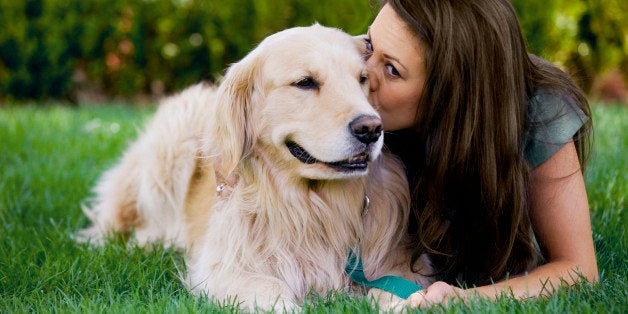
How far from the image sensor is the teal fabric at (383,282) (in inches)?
111

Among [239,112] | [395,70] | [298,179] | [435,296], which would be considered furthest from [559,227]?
[239,112]

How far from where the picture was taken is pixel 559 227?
289 centimetres

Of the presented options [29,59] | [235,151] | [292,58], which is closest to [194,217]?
[235,151]

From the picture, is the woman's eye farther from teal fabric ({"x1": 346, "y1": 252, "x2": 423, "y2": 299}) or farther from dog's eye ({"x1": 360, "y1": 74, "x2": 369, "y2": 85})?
teal fabric ({"x1": 346, "y1": 252, "x2": 423, "y2": 299})

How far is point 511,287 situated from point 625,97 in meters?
7.46

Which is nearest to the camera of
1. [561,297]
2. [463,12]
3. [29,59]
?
[561,297]

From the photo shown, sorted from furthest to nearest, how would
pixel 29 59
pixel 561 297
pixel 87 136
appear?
1. pixel 29 59
2. pixel 87 136
3. pixel 561 297

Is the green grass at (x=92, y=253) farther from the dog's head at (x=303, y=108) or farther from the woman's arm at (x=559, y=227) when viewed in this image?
the dog's head at (x=303, y=108)

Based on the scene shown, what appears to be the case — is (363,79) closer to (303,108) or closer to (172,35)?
(303,108)

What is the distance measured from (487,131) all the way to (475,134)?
0.05 metres

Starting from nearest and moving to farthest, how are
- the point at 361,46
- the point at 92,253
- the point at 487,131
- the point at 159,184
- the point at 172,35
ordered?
the point at 487,131, the point at 361,46, the point at 92,253, the point at 159,184, the point at 172,35

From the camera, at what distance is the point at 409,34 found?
2891mm

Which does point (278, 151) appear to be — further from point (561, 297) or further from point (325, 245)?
point (561, 297)

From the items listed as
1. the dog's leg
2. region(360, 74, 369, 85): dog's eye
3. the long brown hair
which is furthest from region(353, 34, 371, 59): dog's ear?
the dog's leg
